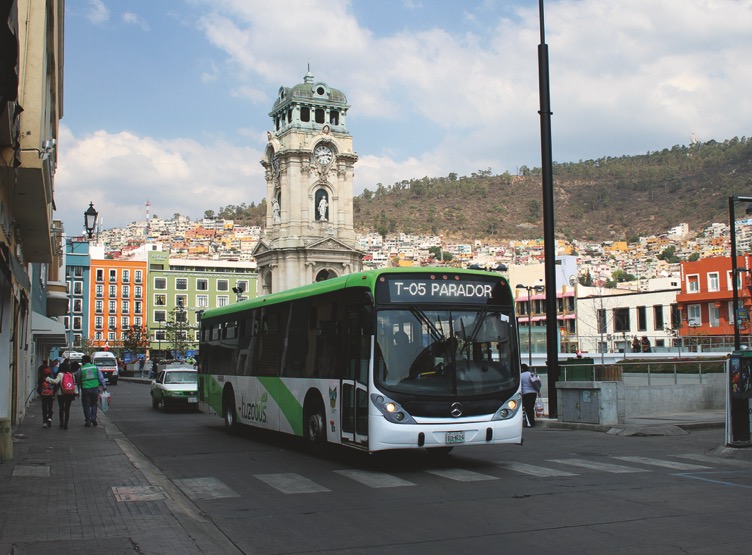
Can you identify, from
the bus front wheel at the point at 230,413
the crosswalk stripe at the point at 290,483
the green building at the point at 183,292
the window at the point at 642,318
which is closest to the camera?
the crosswalk stripe at the point at 290,483

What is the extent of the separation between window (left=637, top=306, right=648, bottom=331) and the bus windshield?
6489 centimetres

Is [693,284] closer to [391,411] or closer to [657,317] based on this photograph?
[657,317]

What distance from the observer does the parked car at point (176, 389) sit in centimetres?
2883

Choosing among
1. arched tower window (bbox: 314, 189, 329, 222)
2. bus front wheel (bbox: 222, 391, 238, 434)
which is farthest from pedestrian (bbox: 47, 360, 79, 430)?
arched tower window (bbox: 314, 189, 329, 222)

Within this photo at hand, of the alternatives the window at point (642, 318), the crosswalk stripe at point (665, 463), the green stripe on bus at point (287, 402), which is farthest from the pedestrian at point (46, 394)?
the window at point (642, 318)

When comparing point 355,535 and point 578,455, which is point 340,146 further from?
point 355,535

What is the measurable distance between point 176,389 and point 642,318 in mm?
55502

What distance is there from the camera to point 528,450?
15.9 metres

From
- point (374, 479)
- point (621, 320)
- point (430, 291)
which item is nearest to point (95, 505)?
point (374, 479)

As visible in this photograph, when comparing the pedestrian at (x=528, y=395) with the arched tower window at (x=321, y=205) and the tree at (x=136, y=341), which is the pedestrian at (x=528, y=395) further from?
the tree at (x=136, y=341)

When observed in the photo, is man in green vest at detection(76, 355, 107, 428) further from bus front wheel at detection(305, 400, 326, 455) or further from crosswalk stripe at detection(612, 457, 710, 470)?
crosswalk stripe at detection(612, 457, 710, 470)

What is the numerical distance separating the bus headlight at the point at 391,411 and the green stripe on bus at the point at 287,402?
3.31 meters

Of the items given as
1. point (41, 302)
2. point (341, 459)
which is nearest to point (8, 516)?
point (341, 459)

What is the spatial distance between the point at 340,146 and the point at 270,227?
35.0 feet
